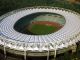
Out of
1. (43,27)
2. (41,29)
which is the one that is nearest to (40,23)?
(43,27)

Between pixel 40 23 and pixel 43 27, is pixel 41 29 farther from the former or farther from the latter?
pixel 40 23

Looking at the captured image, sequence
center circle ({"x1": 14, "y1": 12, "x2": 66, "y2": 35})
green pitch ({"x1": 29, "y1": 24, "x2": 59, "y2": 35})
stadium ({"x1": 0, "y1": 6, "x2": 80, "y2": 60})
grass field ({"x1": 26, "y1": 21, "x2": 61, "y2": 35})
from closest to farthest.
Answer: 1. stadium ({"x1": 0, "y1": 6, "x2": 80, "y2": 60})
2. green pitch ({"x1": 29, "y1": 24, "x2": 59, "y2": 35})
3. grass field ({"x1": 26, "y1": 21, "x2": 61, "y2": 35})
4. center circle ({"x1": 14, "y1": 12, "x2": 66, "y2": 35})

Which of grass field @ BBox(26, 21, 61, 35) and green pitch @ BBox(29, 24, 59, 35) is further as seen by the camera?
grass field @ BBox(26, 21, 61, 35)

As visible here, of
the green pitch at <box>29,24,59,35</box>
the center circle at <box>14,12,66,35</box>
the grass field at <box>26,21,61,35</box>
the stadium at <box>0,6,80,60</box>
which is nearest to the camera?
the stadium at <box>0,6,80,60</box>

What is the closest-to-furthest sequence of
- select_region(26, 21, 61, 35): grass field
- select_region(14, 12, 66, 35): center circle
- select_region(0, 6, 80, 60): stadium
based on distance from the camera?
select_region(0, 6, 80, 60): stadium → select_region(26, 21, 61, 35): grass field → select_region(14, 12, 66, 35): center circle

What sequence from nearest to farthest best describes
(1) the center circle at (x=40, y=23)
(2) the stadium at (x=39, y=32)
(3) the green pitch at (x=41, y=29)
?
(2) the stadium at (x=39, y=32) → (3) the green pitch at (x=41, y=29) → (1) the center circle at (x=40, y=23)

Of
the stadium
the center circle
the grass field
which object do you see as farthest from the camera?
the center circle

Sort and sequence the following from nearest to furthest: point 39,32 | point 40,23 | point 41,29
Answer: point 39,32
point 41,29
point 40,23

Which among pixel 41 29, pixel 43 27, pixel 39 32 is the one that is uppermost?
pixel 43 27

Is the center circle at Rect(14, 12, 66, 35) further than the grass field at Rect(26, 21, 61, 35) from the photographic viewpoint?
Yes
